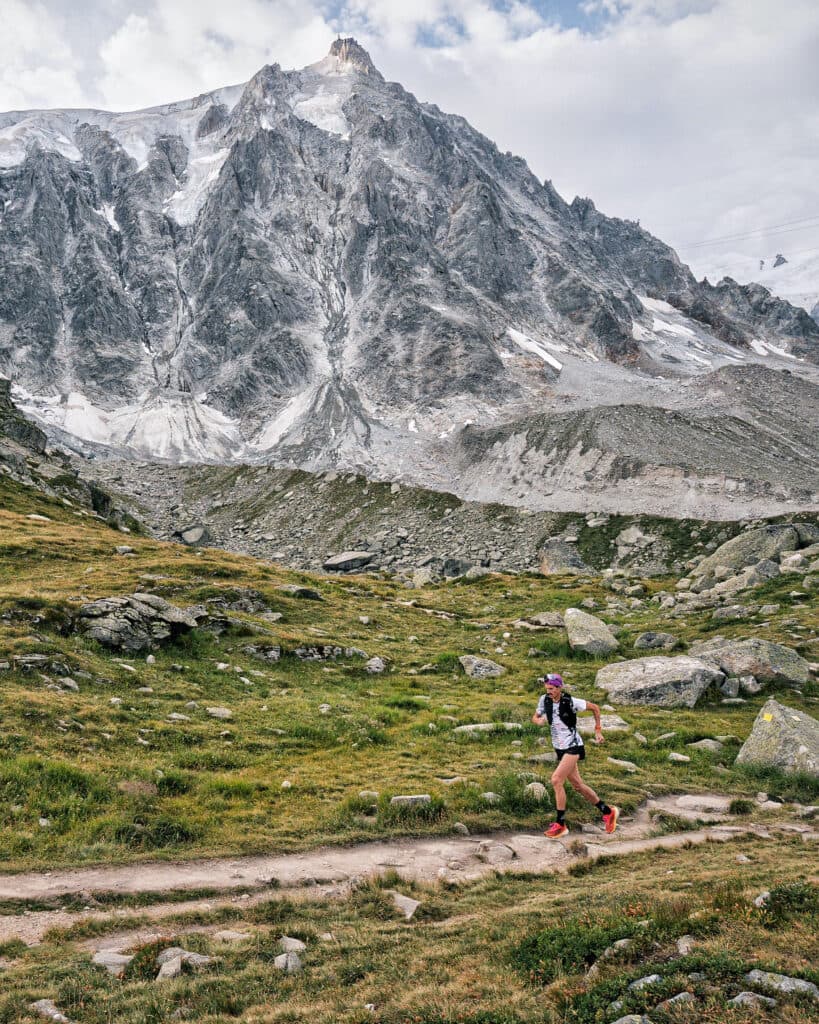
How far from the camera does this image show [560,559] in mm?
64375

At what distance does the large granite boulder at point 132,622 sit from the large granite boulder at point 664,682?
1678 cm

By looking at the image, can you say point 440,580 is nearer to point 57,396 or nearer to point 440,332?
point 440,332

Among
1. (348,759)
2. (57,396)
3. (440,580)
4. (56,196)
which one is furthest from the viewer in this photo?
(56,196)

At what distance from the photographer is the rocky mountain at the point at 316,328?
121 metres

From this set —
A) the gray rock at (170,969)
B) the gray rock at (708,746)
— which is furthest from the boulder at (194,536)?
the gray rock at (170,969)

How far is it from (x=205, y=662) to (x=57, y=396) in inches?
5786

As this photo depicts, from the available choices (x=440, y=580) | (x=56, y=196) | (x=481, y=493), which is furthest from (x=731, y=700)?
(x=56, y=196)

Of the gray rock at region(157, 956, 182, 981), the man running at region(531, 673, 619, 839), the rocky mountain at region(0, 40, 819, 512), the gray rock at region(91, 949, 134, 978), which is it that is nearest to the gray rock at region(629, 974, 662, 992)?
the gray rock at region(157, 956, 182, 981)

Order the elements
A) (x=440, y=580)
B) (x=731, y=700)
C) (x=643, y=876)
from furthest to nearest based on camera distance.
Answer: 1. (x=440, y=580)
2. (x=731, y=700)
3. (x=643, y=876)

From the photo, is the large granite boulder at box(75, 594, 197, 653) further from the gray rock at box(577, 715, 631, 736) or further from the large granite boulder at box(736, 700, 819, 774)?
the large granite boulder at box(736, 700, 819, 774)

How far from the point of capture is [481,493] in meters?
88.6

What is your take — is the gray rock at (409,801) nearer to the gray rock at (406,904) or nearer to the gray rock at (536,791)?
the gray rock at (536,791)

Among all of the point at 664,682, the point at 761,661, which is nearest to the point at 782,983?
the point at 664,682

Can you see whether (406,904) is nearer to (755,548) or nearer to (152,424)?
(755,548)
